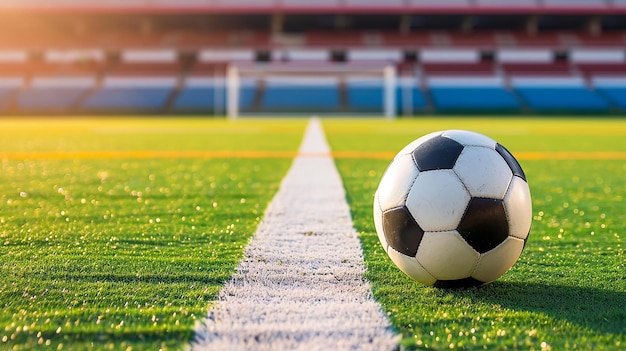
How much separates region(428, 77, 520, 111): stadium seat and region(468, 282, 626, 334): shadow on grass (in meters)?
23.9

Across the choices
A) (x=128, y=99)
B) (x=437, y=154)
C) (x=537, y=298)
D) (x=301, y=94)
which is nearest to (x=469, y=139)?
(x=437, y=154)

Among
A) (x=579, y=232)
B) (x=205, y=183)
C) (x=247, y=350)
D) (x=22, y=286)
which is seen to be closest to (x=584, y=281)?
(x=579, y=232)

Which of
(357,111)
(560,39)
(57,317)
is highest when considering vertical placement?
(57,317)

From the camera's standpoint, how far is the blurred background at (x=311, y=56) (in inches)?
1003

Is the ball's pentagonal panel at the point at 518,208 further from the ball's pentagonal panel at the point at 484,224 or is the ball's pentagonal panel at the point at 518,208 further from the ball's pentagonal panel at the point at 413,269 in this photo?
the ball's pentagonal panel at the point at 413,269

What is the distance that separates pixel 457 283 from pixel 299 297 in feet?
1.46

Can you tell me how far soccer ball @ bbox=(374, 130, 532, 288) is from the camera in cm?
167

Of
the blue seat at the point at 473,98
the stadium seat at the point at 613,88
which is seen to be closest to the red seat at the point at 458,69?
the blue seat at the point at 473,98

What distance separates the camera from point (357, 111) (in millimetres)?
24531

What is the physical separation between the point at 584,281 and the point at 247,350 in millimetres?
1054

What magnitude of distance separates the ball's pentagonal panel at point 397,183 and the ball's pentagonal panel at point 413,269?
0.49ft

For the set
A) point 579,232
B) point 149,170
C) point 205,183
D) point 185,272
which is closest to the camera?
point 185,272

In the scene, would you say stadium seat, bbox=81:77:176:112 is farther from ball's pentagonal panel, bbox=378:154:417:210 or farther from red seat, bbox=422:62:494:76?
ball's pentagonal panel, bbox=378:154:417:210

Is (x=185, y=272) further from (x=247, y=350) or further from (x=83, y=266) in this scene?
(x=247, y=350)
